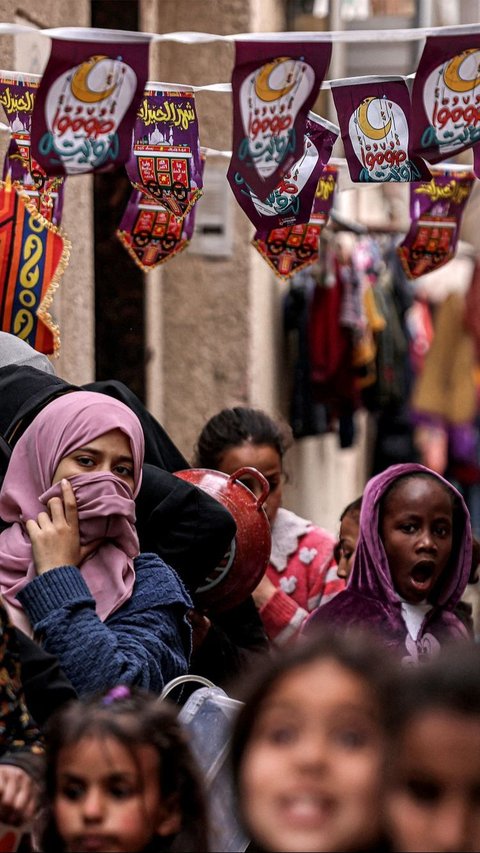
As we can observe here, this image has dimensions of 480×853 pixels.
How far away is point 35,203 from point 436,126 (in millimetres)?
1390

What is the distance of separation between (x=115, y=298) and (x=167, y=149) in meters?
3.55

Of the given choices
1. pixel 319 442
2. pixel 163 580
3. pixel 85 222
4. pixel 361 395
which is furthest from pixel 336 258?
pixel 163 580

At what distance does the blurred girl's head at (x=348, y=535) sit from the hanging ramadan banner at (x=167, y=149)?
3.46 ft

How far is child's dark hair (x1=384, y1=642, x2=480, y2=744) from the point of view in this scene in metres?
1.58

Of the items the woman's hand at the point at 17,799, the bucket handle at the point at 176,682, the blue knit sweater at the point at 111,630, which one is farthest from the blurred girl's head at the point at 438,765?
the blue knit sweater at the point at 111,630

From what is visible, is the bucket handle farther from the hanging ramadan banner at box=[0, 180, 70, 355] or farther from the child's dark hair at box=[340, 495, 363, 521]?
the hanging ramadan banner at box=[0, 180, 70, 355]

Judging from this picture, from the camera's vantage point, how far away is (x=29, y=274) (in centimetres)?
454

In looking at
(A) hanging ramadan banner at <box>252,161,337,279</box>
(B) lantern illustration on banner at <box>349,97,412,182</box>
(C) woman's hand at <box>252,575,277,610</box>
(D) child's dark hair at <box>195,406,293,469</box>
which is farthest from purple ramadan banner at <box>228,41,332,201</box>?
(C) woman's hand at <box>252,575,277,610</box>

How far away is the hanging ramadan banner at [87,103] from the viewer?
3512 millimetres

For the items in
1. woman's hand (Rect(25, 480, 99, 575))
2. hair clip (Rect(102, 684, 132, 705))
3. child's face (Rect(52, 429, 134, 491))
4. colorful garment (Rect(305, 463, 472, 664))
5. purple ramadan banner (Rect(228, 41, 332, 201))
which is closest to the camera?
hair clip (Rect(102, 684, 132, 705))

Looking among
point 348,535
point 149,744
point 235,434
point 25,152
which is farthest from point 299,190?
point 149,744

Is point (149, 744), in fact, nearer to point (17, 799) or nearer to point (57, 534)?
point (17, 799)

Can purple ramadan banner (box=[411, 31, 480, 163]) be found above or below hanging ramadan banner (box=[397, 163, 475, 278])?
above

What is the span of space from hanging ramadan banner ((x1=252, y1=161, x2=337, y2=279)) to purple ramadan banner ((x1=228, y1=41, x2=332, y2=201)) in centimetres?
115
